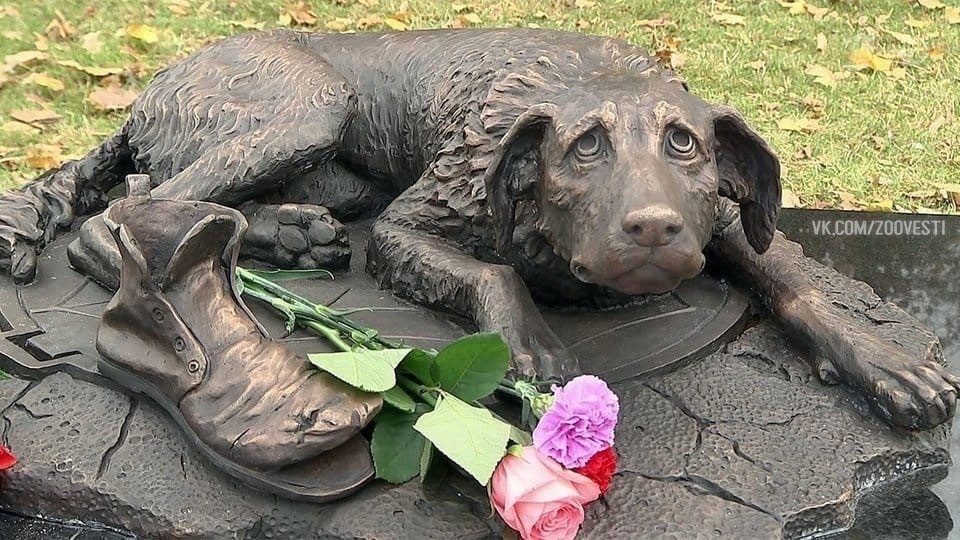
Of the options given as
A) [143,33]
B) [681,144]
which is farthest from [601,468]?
[143,33]

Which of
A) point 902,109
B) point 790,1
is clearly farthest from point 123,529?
point 790,1

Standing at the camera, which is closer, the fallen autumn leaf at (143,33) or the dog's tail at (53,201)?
the dog's tail at (53,201)

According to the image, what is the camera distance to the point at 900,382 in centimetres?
221

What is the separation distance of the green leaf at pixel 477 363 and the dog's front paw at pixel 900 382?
75cm

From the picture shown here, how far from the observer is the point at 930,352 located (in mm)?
2387

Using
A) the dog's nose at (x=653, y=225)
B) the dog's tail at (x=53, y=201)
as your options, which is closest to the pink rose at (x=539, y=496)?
the dog's nose at (x=653, y=225)

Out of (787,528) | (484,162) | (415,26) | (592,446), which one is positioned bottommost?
(415,26)

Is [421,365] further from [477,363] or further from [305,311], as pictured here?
[305,311]

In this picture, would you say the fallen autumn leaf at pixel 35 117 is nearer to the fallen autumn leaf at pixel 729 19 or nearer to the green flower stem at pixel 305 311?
the green flower stem at pixel 305 311

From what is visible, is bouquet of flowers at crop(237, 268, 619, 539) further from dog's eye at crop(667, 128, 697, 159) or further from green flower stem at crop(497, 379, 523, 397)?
dog's eye at crop(667, 128, 697, 159)

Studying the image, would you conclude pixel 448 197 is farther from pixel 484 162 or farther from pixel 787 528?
pixel 787 528

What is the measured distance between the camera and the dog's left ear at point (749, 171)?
221 cm

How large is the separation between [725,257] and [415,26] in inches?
169

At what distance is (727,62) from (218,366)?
478 centimetres
